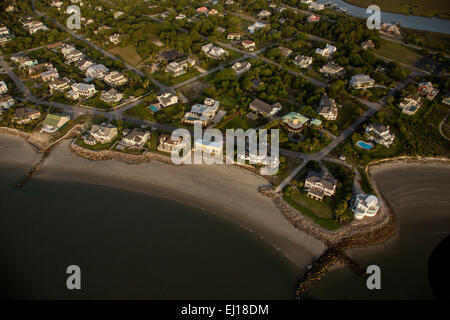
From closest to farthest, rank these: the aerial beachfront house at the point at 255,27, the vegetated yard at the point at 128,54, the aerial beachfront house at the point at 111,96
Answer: the aerial beachfront house at the point at 111,96 → the vegetated yard at the point at 128,54 → the aerial beachfront house at the point at 255,27

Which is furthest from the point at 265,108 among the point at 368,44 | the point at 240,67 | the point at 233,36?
the point at 368,44

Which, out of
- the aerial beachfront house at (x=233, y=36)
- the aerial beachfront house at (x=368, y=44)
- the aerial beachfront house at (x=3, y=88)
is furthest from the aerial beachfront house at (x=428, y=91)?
the aerial beachfront house at (x=3, y=88)

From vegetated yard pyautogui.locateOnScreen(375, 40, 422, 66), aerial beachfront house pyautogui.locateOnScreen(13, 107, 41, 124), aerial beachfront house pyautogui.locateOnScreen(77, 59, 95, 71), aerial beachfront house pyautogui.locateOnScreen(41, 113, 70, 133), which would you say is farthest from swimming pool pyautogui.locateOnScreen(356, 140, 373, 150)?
aerial beachfront house pyautogui.locateOnScreen(77, 59, 95, 71)

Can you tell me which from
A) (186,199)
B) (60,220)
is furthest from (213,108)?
(60,220)

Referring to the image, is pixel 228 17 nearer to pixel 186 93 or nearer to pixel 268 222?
pixel 186 93

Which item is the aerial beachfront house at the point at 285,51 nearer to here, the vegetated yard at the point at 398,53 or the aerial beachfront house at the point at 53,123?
the vegetated yard at the point at 398,53

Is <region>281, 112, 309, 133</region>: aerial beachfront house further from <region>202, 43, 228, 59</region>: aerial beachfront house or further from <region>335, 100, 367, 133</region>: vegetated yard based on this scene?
<region>202, 43, 228, 59</region>: aerial beachfront house
